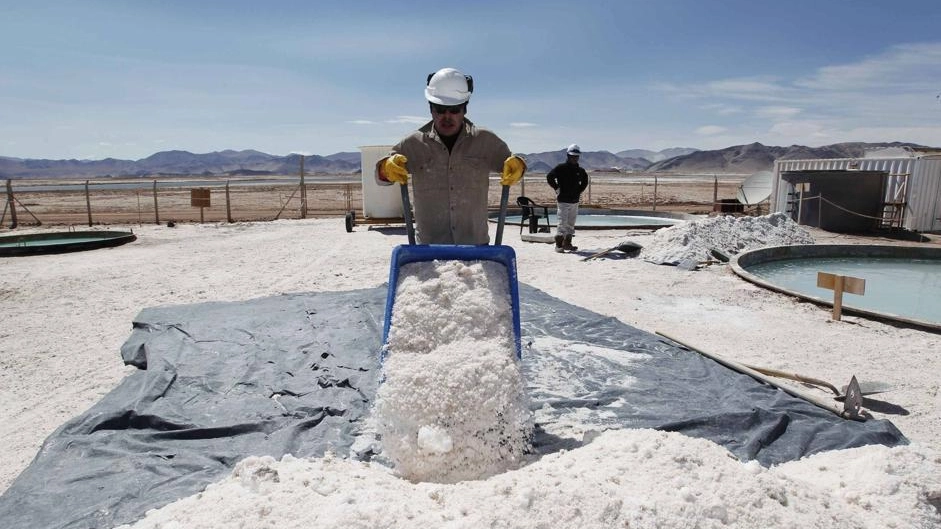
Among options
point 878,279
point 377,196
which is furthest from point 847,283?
point 377,196

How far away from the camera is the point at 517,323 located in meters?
2.90

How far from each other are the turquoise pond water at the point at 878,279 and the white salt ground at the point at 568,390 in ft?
3.53

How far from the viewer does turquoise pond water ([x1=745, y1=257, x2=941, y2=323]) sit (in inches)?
257

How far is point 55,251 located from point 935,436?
11.4 metres

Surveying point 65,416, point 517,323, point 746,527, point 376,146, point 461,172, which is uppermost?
point 376,146

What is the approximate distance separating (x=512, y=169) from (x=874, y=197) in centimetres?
1275

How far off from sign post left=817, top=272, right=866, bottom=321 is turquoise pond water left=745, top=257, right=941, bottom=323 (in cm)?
76

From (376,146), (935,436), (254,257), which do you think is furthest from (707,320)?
(376,146)

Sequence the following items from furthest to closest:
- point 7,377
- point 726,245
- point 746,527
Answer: point 726,245, point 7,377, point 746,527

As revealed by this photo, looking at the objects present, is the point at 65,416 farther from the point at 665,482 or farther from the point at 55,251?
the point at 55,251

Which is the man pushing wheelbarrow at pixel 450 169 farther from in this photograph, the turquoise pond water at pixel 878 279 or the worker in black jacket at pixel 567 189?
the worker in black jacket at pixel 567 189

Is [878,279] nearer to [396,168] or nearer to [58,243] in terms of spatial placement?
[396,168]

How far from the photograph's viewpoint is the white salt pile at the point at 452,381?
2391 mm

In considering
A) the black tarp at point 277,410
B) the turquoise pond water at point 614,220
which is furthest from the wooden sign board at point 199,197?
the black tarp at point 277,410
